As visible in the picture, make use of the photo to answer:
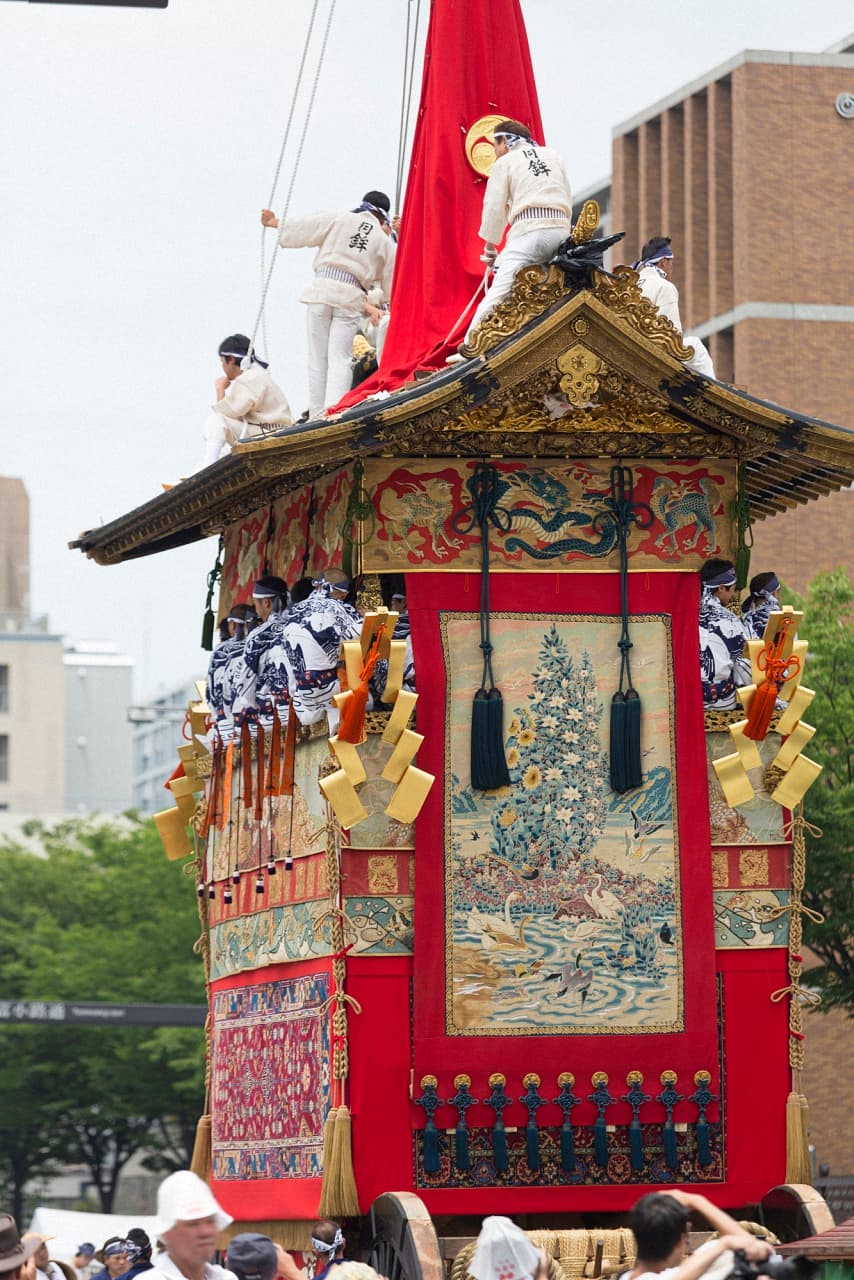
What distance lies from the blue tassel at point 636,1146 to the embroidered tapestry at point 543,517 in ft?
13.0

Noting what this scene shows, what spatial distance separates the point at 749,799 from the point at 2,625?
271 feet

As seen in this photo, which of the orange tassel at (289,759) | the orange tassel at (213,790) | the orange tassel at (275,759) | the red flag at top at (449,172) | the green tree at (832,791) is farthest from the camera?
the green tree at (832,791)

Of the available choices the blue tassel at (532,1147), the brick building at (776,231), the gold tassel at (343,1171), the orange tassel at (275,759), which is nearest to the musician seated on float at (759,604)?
the orange tassel at (275,759)

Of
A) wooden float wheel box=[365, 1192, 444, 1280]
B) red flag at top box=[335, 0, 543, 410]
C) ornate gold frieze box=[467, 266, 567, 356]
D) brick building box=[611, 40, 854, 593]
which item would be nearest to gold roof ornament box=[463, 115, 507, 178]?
red flag at top box=[335, 0, 543, 410]

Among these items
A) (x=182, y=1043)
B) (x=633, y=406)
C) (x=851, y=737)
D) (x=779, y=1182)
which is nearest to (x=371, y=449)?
(x=633, y=406)

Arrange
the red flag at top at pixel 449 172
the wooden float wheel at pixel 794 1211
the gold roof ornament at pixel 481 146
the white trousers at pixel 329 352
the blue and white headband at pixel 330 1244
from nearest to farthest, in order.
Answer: the wooden float wheel at pixel 794 1211, the blue and white headband at pixel 330 1244, the red flag at top at pixel 449 172, the gold roof ornament at pixel 481 146, the white trousers at pixel 329 352

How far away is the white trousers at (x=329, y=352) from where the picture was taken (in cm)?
2127

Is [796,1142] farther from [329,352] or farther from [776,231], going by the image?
[776,231]

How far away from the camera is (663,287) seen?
20.1 metres

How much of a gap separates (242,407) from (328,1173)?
706 centimetres

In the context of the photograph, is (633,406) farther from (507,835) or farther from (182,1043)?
(182,1043)

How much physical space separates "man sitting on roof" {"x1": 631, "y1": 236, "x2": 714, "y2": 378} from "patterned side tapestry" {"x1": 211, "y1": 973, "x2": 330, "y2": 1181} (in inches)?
210

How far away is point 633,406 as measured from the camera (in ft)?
60.3

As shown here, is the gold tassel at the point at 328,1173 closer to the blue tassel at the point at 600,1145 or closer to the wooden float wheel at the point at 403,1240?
the wooden float wheel at the point at 403,1240
